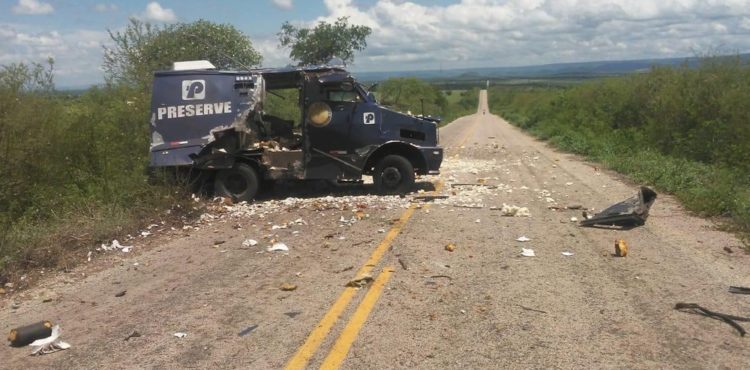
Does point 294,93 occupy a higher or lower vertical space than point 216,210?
higher

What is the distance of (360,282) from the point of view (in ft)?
20.7

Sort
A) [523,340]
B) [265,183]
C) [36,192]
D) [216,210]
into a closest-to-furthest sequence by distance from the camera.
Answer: [523,340] < [36,192] < [216,210] < [265,183]

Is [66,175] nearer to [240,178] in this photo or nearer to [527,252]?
[240,178]

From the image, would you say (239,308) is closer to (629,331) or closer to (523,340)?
(523,340)

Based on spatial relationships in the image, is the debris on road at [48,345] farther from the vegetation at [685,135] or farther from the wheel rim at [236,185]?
the vegetation at [685,135]

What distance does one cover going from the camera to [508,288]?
6.09 m

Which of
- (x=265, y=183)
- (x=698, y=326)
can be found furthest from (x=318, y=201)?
(x=698, y=326)

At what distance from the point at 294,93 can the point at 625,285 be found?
29.0ft

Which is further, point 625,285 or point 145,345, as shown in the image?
point 625,285

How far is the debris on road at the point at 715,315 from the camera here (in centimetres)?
498

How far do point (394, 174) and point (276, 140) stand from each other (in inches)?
97.0

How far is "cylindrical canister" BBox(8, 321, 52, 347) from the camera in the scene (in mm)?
5008

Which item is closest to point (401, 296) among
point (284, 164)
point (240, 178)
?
point (284, 164)

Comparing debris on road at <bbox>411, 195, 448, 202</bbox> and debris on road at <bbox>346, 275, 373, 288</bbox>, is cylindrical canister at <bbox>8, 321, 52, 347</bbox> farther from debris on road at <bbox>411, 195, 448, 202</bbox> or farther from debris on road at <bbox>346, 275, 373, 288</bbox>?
debris on road at <bbox>411, 195, 448, 202</bbox>
